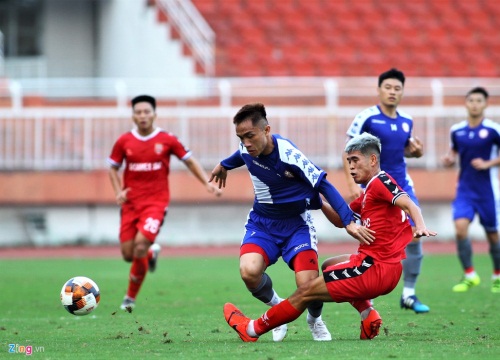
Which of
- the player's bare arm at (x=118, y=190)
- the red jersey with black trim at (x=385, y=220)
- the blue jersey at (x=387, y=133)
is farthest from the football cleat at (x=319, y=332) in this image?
the player's bare arm at (x=118, y=190)

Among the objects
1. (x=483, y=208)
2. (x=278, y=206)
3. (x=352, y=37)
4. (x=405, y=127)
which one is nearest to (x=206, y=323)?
(x=278, y=206)

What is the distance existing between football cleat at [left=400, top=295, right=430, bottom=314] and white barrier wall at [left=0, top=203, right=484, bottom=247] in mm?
10235

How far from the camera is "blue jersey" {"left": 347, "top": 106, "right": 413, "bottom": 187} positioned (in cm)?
1033

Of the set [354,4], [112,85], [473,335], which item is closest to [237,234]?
[112,85]

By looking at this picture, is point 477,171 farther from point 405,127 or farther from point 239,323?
point 239,323

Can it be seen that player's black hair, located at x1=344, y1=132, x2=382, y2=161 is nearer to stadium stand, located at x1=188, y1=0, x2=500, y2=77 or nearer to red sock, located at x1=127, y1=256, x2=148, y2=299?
red sock, located at x1=127, y1=256, x2=148, y2=299

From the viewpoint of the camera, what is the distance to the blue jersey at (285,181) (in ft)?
26.5

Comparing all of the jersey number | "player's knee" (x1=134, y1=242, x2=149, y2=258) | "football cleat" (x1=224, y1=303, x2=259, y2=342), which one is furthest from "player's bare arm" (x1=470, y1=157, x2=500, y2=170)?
"football cleat" (x1=224, y1=303, x2=259, y2=342)

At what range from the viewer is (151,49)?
2519 centimetres

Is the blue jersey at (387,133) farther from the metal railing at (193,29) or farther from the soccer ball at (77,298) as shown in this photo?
the metal railing at (193,29)

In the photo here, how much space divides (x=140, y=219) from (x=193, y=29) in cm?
1317

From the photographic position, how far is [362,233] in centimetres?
762

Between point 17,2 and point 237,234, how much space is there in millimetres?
11162

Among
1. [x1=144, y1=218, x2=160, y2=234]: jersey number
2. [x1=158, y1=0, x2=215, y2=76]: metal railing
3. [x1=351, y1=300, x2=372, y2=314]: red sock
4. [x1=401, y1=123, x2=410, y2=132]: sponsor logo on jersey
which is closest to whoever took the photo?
[x1=351, y1=300, x2=372, y2=314]: red sock
